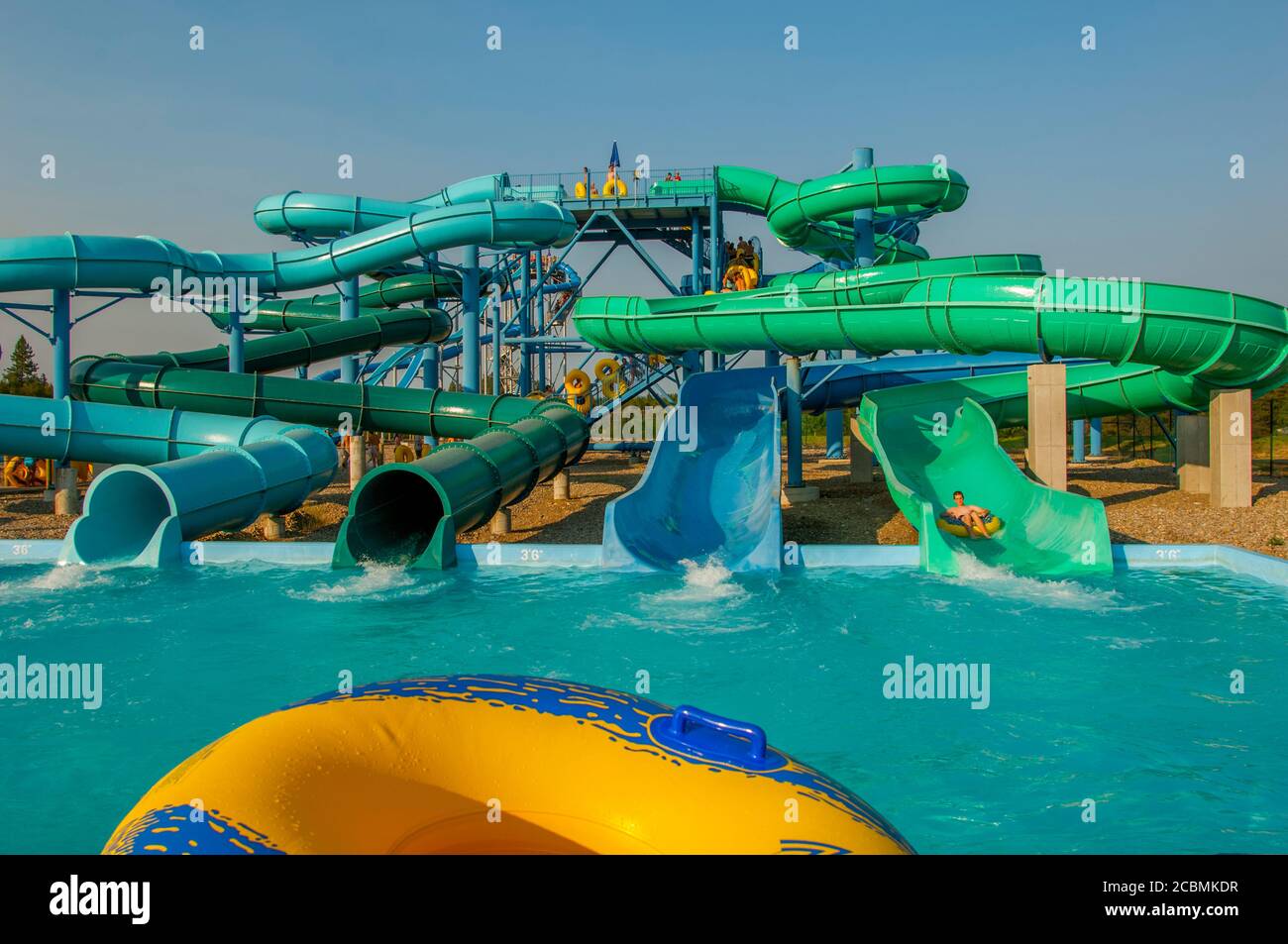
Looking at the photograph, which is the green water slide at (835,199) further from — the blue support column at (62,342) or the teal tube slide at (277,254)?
the blue support column at (62,342)

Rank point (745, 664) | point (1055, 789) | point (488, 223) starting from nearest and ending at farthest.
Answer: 1. point (1055, 789)
2. point (745, 664)
3. point (488, 223)

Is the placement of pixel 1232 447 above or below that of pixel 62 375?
below

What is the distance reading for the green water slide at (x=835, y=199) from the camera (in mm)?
14172

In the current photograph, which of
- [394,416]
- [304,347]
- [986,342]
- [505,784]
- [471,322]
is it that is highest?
[471,322]

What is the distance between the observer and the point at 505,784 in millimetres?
2379

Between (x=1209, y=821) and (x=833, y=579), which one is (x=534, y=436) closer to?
(x=833, y=579)

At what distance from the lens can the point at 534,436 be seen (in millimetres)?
10758

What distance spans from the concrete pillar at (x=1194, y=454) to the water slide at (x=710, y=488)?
5.53 meters

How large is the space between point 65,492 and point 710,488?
8.48 m

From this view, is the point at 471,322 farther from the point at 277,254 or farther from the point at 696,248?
the point at 696,248

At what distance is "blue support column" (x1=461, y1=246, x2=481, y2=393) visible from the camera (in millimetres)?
14742

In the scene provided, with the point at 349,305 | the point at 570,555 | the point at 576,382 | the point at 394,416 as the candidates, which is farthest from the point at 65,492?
the point at 576,382
